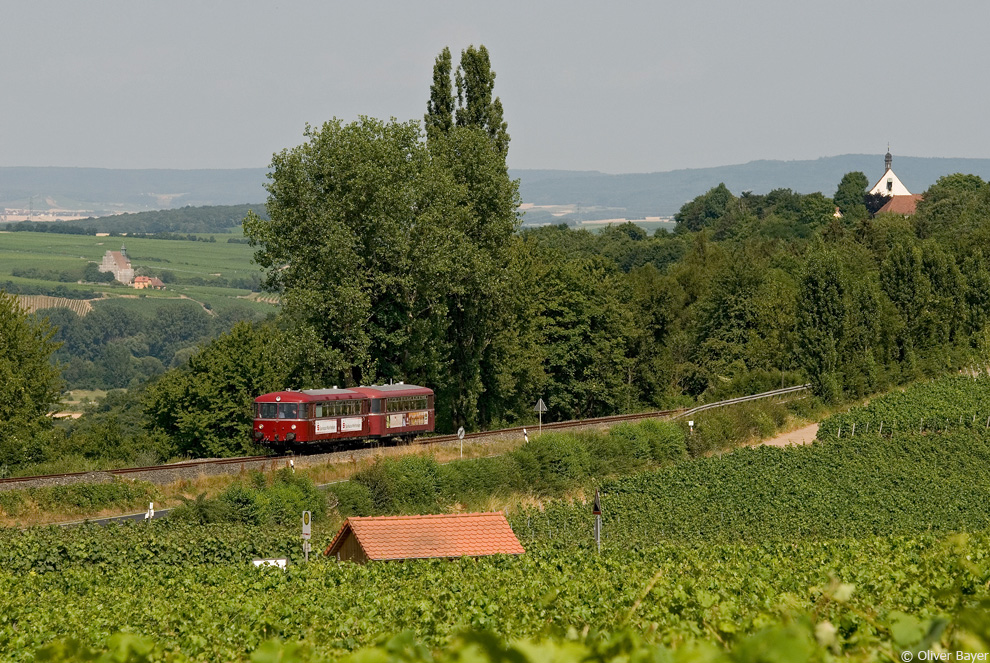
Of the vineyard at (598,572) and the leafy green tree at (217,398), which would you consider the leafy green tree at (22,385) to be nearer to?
the leafy green tree at (217,398)

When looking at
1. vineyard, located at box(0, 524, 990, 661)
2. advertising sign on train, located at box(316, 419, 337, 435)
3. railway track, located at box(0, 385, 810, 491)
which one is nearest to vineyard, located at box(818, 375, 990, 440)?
railway track, located at box(0, 385, 810, 491)

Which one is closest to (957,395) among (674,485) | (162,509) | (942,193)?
(674,485)

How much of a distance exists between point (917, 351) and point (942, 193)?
76110 mm

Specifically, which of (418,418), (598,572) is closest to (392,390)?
(418,418)

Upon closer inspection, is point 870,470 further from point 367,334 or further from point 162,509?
point 162,509

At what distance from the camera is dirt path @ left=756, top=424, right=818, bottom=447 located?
206 feet

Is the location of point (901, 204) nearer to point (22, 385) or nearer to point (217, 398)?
point (217, 398)

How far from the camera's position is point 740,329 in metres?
86.7

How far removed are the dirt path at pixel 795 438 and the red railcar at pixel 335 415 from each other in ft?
68.0

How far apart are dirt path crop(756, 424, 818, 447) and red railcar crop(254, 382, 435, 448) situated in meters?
20.7

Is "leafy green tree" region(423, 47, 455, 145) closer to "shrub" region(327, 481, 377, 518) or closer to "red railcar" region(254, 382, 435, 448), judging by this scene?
"red railcar" region(254, 382, 435, 448)

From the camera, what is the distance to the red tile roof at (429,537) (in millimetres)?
31172

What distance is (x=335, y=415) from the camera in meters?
46.7

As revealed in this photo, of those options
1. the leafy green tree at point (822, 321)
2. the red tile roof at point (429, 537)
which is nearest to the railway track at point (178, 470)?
the red tile roof at point (429, 537)
